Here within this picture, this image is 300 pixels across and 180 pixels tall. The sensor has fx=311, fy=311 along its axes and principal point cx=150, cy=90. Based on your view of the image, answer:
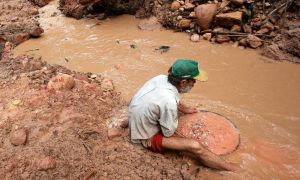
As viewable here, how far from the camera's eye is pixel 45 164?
3.23 metres

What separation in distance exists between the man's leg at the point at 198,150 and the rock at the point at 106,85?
6.21ft

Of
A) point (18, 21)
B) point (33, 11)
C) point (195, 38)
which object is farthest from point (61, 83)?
point (33, 11)

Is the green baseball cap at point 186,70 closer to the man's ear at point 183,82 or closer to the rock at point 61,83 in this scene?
the man's ear at point 183,82

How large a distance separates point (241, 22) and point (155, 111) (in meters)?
3.99

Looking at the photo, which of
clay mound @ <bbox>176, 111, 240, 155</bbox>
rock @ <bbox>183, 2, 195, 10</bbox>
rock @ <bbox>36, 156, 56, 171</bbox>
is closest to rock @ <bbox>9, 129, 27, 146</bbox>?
rock @ <bbox>36, 156, 56, 171</bbox>

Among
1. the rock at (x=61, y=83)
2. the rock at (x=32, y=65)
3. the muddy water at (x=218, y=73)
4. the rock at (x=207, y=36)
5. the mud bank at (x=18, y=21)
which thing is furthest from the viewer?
the mud bank at (x=18, y=21)

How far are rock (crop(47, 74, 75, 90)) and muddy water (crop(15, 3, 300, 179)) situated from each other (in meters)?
0.86

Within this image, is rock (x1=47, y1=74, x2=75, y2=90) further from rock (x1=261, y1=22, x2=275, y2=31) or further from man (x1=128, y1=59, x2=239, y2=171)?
rock (x1=261, y1=22, x2=275, y2=31)

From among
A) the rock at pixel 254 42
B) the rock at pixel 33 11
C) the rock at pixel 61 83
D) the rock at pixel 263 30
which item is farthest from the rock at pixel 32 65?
the rock at pixel 263 30

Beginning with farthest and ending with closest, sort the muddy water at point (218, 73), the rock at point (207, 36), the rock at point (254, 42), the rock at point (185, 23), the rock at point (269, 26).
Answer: the rock at point (185, 23) → the rock at point (207, 36) → the rock at point (269, 26) → the rock at point (254, 42) → the muddy water at point (218, 73)

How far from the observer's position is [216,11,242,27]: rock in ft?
20.4

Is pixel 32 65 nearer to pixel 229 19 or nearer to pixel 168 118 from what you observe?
pixel 168 118

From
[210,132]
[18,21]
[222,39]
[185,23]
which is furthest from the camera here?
[18,21]

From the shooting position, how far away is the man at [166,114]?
123 inches
